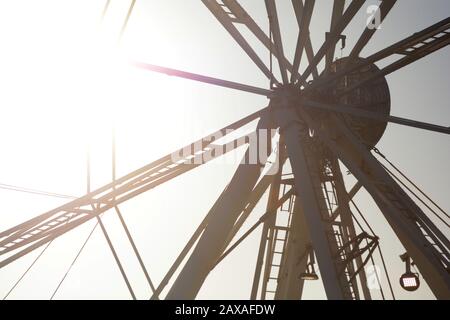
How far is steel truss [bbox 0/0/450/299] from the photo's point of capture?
15.8 metres

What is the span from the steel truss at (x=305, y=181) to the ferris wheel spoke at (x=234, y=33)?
34 mm

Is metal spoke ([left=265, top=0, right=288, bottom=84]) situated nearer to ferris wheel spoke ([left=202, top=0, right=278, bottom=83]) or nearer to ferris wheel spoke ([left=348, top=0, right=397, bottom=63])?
ferris wheel spoke ([left=202, top=0, right=278, bottom=83])

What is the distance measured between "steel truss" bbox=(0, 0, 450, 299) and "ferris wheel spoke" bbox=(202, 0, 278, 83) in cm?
3

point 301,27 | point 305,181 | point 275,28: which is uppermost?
point 275,28

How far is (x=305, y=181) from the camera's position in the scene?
16219 mm

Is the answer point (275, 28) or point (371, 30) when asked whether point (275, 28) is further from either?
point (371, 30)

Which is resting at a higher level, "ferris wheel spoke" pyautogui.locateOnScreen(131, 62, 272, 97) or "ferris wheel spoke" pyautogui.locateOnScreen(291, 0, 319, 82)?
"ferris wheel spoke" pyautogui.locateOnScreen(291, 0, 319, 82)

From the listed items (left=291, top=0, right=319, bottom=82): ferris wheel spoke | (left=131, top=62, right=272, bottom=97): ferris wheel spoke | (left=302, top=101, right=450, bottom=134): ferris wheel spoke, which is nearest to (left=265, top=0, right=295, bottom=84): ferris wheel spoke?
(left=291, top=0, right=319, bottom=82): ferris wheel spoke

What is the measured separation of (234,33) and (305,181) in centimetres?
559

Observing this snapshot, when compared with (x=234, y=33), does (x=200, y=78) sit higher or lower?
lower

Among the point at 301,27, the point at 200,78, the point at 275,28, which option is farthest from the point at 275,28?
the point at 200,78
